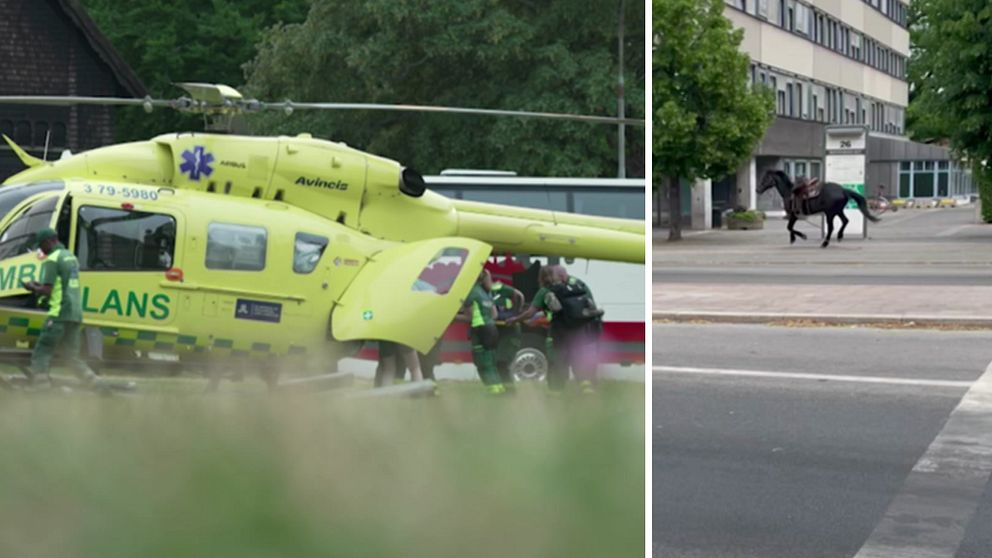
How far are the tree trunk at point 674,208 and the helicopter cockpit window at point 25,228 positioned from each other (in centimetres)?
2499

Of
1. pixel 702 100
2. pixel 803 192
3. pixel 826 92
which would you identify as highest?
pixel 826 92

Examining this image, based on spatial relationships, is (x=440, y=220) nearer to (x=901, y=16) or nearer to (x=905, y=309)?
(x=905, y=309)

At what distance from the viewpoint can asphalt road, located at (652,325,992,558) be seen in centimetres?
551

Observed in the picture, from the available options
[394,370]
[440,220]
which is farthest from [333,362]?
[440,220]

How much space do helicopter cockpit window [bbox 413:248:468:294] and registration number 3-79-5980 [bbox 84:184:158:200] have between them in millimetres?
377

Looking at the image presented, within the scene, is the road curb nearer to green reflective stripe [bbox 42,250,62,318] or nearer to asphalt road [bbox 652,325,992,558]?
asphalt road [bbox 652,325,992,558]

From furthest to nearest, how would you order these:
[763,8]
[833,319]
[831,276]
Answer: [763,8] < [831,276] < [833,319]

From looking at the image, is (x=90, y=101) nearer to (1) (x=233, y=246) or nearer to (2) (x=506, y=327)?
(1) (x=233, y=246)

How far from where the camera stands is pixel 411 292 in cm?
207

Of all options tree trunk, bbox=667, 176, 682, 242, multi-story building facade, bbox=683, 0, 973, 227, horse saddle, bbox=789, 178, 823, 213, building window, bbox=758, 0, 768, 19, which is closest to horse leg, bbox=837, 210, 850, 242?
horse saddle, bbox=789, 178, 823, 213

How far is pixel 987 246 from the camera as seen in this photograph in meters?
24.1

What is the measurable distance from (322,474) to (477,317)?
1.01 ft

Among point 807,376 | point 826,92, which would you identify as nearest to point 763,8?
point 826,92

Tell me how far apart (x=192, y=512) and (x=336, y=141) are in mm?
541
